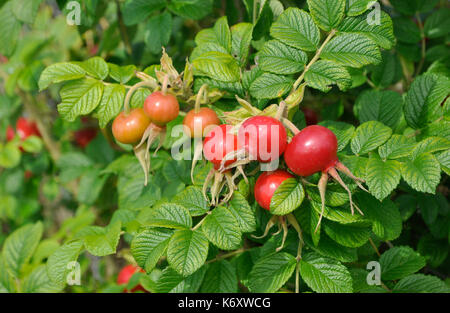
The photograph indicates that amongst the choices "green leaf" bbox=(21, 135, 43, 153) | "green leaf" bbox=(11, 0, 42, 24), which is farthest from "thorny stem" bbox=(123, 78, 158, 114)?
"green leaf" bbox=(21, 135, 43, 153)

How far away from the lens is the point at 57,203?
3107 millimetres

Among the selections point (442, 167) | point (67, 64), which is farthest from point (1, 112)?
point (442, 167)

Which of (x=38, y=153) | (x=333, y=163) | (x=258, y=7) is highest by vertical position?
(x=258, y=7)

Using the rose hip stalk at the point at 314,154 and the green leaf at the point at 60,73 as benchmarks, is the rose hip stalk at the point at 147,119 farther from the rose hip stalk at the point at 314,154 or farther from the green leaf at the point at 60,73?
the rose hip stalk at the point at 314,154

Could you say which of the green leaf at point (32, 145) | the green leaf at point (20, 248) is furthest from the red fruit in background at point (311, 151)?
the green leaf at point (32, 145)

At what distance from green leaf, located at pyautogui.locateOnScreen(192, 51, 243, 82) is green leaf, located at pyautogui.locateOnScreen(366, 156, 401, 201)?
439 mm

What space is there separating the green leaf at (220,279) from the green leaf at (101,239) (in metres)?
0.30

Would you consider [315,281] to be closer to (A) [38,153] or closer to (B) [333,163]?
(B) [333,163]

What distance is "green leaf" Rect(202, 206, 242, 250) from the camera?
107 centimetres

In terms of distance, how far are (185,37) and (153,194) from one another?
0.97 m

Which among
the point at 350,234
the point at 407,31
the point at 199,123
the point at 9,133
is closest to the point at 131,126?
the point at 199,123

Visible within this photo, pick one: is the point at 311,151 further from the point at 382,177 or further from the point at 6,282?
the point at 6,282

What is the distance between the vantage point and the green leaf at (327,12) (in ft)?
3.89

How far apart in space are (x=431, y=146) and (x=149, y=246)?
2.55 ft
